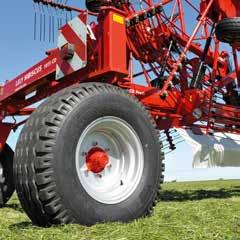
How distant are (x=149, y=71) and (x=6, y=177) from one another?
2607 mm

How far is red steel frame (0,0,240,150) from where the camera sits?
5328mm

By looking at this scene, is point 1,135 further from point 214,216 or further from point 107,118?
point 214,216

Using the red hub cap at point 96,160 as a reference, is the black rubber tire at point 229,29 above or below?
above

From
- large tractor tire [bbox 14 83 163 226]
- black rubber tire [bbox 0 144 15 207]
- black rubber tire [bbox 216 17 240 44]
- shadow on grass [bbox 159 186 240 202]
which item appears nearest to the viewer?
large tractor tire [bbox 14 83 163 226]

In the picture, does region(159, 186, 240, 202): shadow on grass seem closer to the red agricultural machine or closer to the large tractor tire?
the red agricultural machine

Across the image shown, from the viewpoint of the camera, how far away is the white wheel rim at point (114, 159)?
405 cm

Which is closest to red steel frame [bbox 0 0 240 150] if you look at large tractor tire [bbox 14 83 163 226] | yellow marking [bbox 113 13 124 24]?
yellow marking [bbox 113 13 124 24]

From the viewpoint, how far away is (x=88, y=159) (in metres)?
4.08

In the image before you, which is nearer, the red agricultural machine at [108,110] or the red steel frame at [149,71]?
the red agricultural machine at [108,110]

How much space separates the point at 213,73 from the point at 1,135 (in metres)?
3.19

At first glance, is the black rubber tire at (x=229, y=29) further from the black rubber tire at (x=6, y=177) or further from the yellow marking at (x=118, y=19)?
the black rubber tire at (x=6, y=177)

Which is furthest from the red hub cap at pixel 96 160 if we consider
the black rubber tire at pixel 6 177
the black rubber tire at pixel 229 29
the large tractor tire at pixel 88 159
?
the black rubber tire at pixel 6 177

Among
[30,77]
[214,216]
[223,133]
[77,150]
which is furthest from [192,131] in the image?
[77,150]

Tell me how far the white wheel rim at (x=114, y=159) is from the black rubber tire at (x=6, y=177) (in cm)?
302
